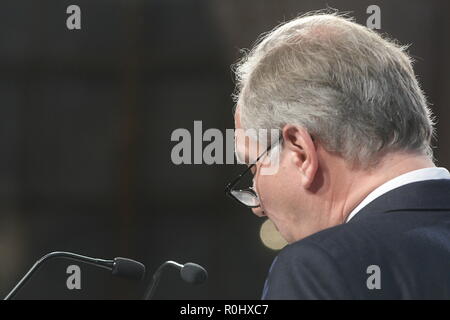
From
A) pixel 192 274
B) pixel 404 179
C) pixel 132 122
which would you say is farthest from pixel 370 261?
pixel 132 122

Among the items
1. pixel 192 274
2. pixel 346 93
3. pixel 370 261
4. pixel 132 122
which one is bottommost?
pixel 132 122

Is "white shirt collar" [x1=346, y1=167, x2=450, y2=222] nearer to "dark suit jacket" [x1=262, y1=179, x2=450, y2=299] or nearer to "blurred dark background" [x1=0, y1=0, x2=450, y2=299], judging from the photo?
"dark suit jacket" [x1=262, y1=179, x2=450, y2=299]

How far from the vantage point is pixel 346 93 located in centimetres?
139

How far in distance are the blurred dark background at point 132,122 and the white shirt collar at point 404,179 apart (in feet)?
16.3

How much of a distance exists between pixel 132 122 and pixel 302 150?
17.0 feet

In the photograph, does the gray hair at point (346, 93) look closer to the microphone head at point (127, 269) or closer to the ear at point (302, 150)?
the ear at point (302, 150)

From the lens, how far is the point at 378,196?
1.34 meters

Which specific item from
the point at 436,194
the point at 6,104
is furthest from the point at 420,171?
the point at 6,104

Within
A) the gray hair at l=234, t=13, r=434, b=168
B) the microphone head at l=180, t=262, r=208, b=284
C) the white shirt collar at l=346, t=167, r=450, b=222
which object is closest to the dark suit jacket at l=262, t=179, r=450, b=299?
the white shirt collar at l=346, t=167, r=450, b=222

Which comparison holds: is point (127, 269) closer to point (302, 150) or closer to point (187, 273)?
point (187, 273)

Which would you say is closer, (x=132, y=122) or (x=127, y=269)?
(x=127, y=269)

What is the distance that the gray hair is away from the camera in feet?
4.59
